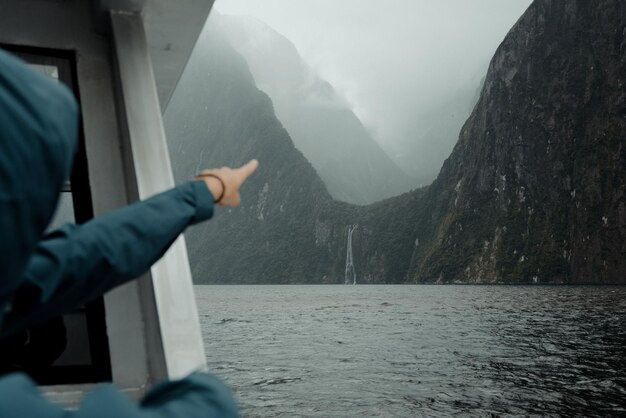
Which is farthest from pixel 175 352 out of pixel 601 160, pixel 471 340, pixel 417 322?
pixel 601 160

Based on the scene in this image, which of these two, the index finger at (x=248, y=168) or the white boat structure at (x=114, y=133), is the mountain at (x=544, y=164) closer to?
the white boat structure at (x=114, y=133)

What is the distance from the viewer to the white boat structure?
2717 millimetres

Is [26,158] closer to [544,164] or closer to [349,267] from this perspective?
[544,164]

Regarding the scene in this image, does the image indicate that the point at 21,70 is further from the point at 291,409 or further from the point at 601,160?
the point at 601,160

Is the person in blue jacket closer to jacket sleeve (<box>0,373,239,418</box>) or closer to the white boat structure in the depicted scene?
jacket sleeve (<box>0,373,239,418</box>)

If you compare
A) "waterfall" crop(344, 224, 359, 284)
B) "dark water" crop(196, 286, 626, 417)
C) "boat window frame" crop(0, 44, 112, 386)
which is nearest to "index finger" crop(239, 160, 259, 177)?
"boat window frame" crop(0, 44, 112, 386)

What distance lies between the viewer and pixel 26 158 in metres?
0.69

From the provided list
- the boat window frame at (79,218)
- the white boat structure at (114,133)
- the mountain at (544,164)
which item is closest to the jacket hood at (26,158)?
the white boat structure at (114,133)

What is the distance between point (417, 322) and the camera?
49594 mm

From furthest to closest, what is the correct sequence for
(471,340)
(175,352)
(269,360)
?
(471,340)
(269,360)
(175,352)

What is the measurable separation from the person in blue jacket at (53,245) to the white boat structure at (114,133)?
1.39 m

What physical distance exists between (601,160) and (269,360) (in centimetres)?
8403

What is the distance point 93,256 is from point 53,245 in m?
0.07

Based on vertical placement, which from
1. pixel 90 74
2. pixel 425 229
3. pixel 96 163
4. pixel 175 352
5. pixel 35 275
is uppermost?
pixel 425 229
